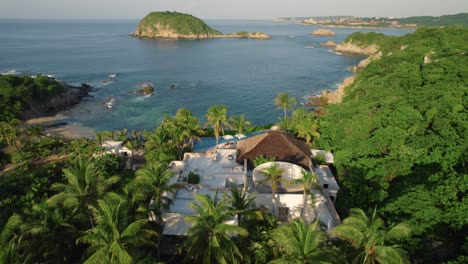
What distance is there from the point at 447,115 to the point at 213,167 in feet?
80.4

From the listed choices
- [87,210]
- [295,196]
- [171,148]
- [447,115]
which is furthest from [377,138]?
[87,210]

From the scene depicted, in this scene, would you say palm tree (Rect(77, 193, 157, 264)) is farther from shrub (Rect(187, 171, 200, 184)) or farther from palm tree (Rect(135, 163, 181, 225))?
shrub (Rect(187, 171, 200, 184))

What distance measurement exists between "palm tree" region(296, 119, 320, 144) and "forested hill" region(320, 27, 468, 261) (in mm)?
1123

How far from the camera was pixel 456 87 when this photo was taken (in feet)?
111

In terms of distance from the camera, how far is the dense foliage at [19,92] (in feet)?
166

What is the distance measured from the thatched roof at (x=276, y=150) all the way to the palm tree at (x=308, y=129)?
410 cm

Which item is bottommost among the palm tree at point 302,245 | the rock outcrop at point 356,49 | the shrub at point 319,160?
the shrub at point 319,160

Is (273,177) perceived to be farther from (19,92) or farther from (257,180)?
(19,92)

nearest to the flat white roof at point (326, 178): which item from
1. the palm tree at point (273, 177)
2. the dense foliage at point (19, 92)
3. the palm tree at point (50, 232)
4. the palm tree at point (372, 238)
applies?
the palm tree at point (273, 177)

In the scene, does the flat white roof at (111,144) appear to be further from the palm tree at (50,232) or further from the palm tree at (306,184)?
the palm tree at (306,184)

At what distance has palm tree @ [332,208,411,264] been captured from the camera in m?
13.1

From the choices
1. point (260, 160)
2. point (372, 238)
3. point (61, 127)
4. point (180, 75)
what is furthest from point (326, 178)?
point (180, 75)

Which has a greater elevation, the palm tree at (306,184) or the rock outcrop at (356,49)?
the rock outcrop at (356,49)

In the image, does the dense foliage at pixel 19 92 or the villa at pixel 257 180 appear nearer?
the villa at pixel 257 180
